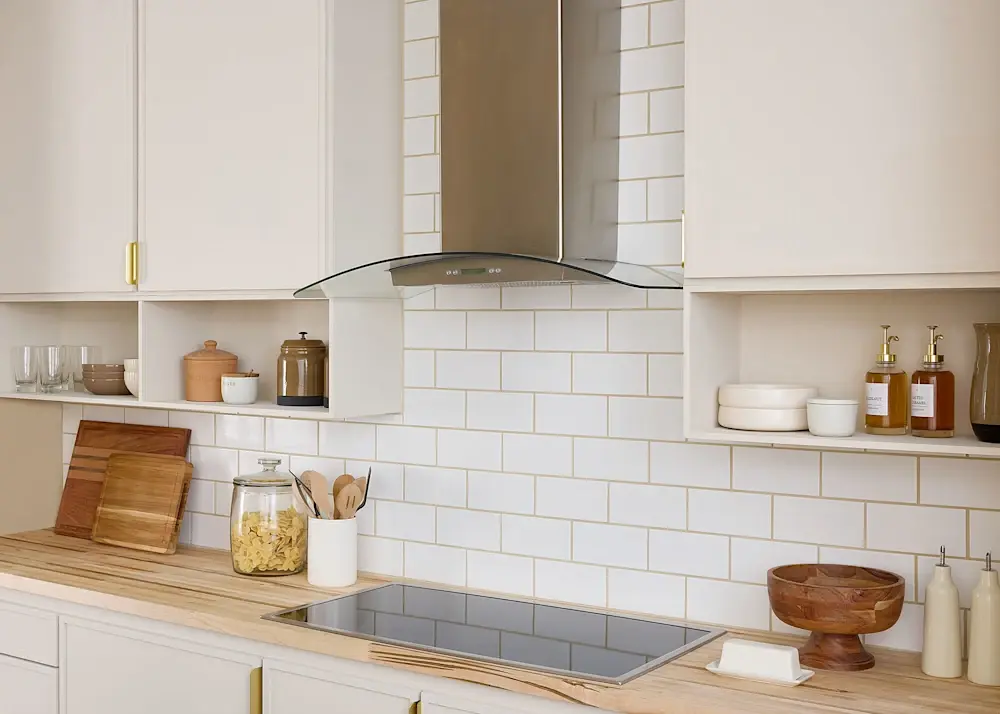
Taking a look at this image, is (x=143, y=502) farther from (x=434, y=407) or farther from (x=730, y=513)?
(x=730, y=513)

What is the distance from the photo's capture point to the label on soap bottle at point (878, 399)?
2.14 metres

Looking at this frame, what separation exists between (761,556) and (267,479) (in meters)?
1.37

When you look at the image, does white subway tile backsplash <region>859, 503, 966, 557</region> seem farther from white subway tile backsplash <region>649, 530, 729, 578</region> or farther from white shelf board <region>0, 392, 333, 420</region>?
white shelf board <region>0, 392, 333, 420</region>

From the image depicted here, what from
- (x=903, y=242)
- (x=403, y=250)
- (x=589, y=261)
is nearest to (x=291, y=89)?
(x=403, y=250)

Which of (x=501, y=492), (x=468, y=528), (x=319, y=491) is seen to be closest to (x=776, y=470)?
(x=501, y=492)

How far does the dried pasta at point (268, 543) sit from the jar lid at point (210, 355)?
48cm

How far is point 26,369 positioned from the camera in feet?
11.4

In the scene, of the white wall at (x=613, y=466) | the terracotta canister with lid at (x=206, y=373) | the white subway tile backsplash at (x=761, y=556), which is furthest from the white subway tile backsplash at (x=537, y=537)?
the terracotta canister with lid at (x=206, y=373)

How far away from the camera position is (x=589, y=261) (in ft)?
8.09

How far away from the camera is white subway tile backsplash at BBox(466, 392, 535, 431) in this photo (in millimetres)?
2789

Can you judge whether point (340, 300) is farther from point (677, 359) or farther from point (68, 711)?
point (68, 711)

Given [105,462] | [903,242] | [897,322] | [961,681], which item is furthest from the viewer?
[105,462]

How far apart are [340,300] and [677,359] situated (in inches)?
35.0

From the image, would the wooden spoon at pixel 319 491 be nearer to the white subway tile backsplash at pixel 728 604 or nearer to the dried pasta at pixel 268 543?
the dried pasta at pixel 268 543
